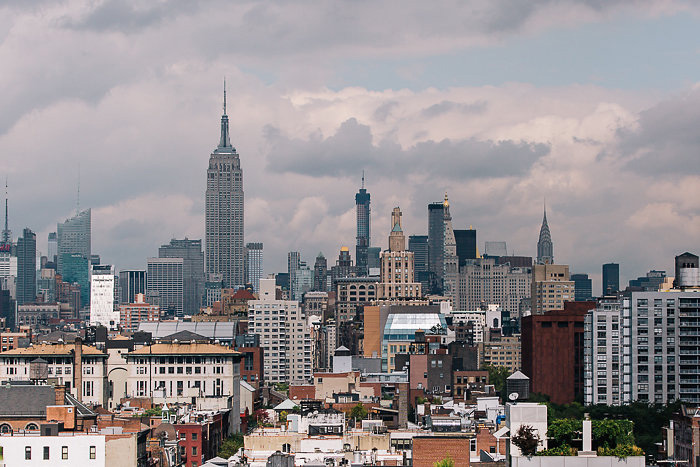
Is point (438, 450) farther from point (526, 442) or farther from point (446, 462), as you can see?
point (526, 442)

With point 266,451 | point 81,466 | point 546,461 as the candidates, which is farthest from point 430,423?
point 546,461

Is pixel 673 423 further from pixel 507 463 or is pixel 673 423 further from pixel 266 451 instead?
pixel 507 463

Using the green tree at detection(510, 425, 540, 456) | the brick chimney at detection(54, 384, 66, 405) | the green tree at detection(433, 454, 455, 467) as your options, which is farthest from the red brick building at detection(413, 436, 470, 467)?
the brick chimney at detection(54, 384, 66, 405)

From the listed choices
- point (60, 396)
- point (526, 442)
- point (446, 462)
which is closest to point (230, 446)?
point (60, 396)

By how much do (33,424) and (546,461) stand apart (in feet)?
197

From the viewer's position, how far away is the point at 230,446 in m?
183

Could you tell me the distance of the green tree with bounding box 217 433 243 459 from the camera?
17575 centimetres

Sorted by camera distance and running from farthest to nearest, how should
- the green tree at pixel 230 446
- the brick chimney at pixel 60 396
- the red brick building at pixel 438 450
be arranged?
the green tree at pixel 230 446 → the brick chimney at pixel 60 396 → the red brick building at pixel 438 450

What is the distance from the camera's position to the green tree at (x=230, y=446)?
6919 inches

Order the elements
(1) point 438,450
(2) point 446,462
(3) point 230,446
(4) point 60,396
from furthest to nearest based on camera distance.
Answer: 1. (3) point 230,446
2. (4) point 60,396
3. (1) point 438,450
4. (2) point 446,462

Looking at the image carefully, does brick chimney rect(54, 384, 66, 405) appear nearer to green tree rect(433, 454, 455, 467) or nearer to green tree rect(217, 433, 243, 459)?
green tree rect(217, 433, 243, 459)

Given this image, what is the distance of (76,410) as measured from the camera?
156 m

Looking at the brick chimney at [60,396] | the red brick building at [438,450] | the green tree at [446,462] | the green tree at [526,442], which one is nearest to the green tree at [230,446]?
the brick chimney at [60,396]

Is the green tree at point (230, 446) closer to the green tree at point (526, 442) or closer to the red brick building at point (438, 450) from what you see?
the red brick building at point (438, 450)
